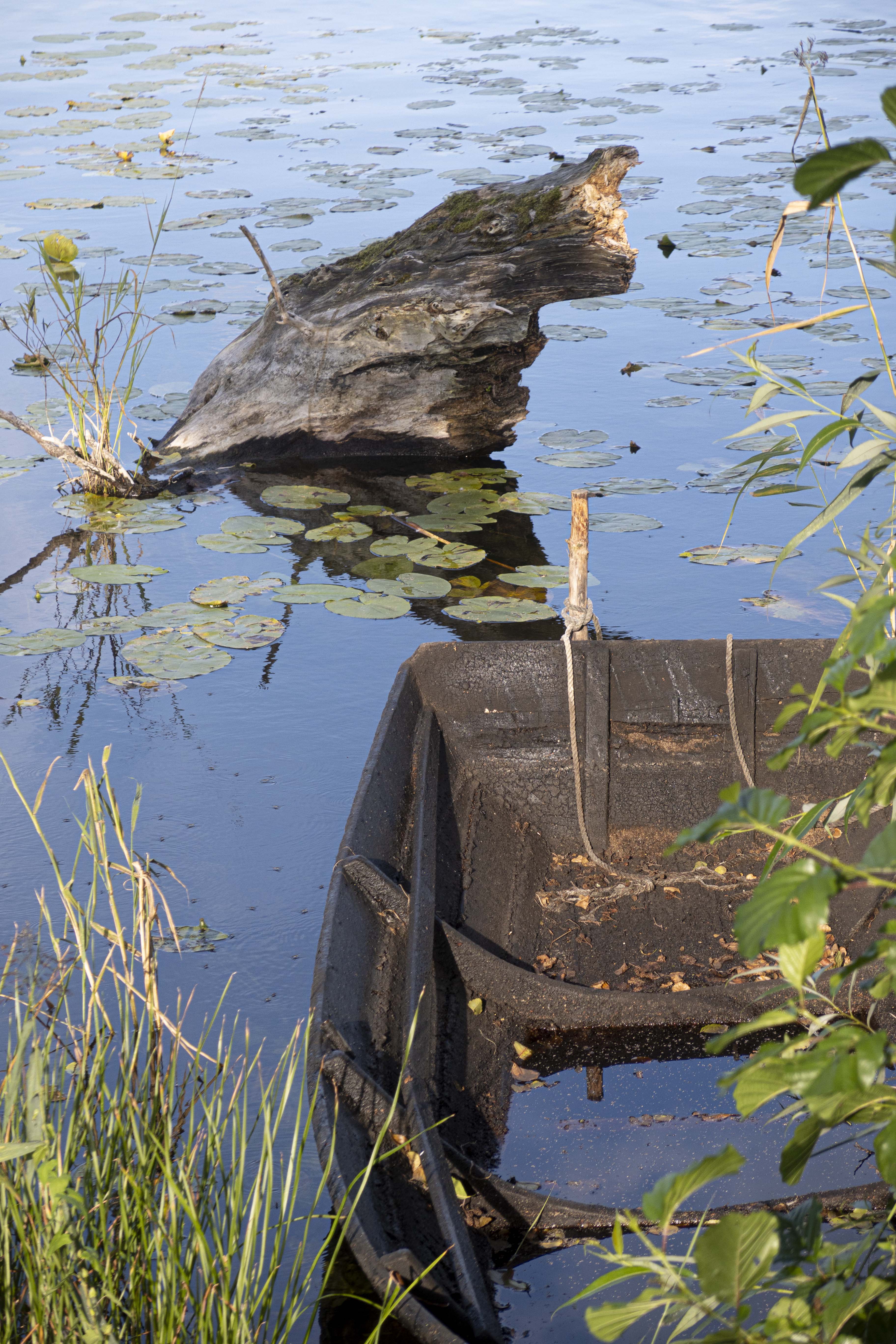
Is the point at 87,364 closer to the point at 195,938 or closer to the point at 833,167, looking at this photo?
the point at 195,938

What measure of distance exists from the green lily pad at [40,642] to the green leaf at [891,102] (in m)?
3.79

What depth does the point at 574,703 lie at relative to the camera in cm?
320

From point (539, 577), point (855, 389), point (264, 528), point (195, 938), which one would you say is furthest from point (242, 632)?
point (855, 389)

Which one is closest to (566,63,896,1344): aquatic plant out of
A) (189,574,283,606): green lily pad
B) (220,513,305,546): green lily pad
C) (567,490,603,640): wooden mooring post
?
(567,490,603,640): wooden mooring post

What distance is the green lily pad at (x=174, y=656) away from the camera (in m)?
4.12

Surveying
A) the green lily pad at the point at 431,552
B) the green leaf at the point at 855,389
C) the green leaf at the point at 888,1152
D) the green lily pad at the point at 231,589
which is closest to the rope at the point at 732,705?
the green leaf at the point at 855,389

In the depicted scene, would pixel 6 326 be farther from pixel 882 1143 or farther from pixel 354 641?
pixel 882 1143

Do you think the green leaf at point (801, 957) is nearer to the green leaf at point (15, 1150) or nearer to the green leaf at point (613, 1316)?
the green leaf at point (613, 1316)

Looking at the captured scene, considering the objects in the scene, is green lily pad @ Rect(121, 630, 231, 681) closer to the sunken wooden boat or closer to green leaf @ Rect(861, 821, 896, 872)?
the sunken wooden boat

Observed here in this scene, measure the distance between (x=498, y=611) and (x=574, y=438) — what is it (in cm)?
182

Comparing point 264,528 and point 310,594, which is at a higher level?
point 264,528

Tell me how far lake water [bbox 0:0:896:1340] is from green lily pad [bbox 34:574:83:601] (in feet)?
0.16

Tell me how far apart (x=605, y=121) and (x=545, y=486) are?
7289 mm

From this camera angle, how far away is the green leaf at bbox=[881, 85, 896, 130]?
0.83 meters
